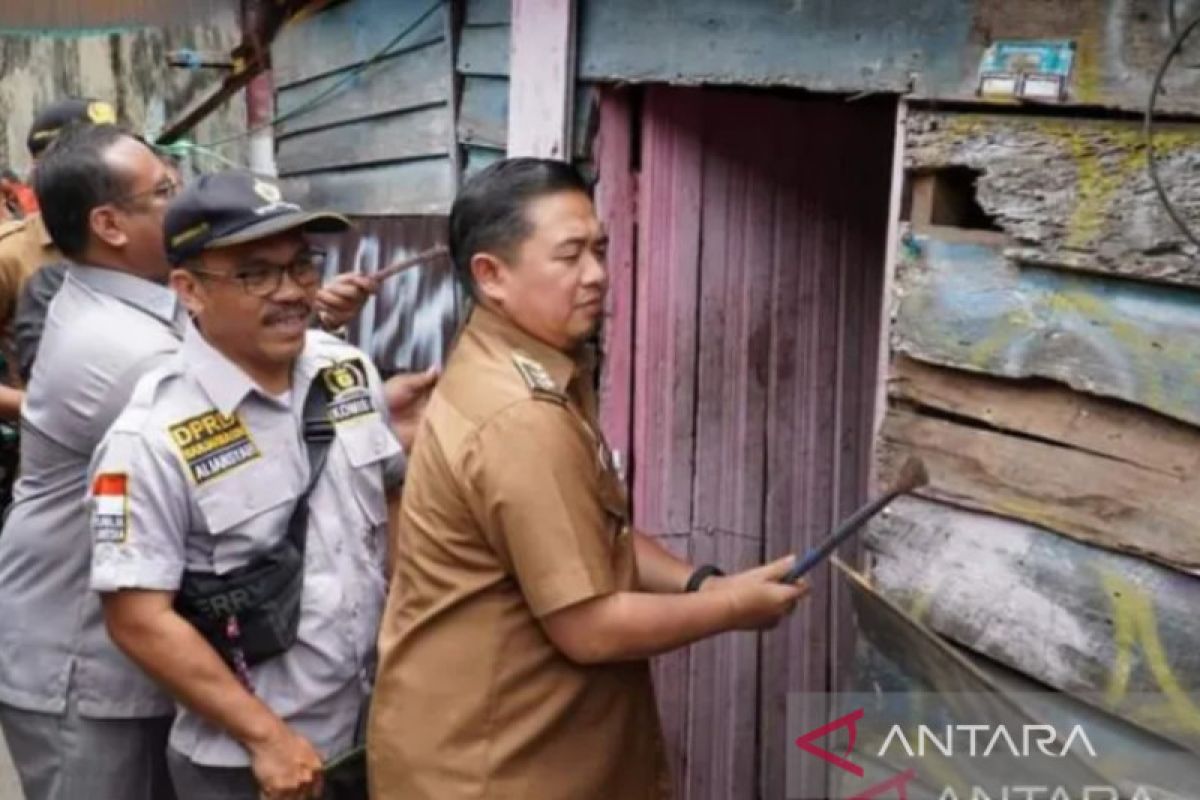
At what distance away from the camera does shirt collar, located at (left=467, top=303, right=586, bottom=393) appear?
8.52ft

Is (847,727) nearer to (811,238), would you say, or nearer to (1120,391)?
(1120,391)

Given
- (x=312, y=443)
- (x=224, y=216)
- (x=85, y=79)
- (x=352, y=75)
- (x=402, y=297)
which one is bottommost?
(x=312, y=443)

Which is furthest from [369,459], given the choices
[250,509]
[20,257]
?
[20,257]

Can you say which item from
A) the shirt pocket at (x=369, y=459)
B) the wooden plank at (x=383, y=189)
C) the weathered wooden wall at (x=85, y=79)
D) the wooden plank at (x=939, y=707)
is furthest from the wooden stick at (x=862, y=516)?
the weathered wooden wall at (x=85, y=79)

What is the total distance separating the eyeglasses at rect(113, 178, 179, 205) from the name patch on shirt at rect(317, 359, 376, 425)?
62 centimetres

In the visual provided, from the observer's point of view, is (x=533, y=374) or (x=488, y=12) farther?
(x=488, y=12)

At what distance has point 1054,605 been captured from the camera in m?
2.63

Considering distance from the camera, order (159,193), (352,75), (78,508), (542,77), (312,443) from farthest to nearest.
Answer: (352,75) → (542,77) → (159,193) → (78,508) → (312,443)

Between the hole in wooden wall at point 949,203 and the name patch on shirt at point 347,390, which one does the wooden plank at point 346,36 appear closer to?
the name patch on shirt at point 347,390

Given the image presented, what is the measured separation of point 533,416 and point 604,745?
2.02 feet

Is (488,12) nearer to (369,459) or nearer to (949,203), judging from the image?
(369,459)

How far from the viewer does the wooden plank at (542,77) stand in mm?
3715

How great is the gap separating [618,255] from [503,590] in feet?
4.69

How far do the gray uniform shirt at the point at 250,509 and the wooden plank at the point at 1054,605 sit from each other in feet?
3.22
